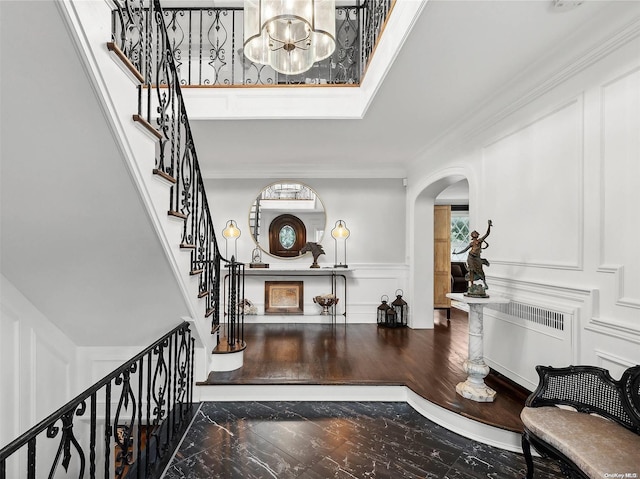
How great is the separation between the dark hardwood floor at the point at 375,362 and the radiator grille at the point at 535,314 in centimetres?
62

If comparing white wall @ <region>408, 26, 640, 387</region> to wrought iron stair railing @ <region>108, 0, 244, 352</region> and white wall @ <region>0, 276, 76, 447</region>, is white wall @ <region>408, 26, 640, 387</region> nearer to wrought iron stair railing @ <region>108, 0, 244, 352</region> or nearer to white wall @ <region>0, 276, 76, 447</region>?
wrought iron stair railing @ <region>108, 0, 244, 352</region>

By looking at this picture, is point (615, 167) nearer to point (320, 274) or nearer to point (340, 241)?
point (340, 241)

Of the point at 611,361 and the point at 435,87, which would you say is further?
the point at 435,87

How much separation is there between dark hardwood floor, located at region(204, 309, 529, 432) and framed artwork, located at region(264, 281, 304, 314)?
370 mm

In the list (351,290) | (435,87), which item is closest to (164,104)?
(435,87)

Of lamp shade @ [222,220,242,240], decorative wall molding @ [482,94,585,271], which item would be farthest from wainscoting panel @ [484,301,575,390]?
lamp shade @ [222,220,242,240]

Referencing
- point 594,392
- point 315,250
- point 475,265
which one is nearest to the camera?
point 594,392

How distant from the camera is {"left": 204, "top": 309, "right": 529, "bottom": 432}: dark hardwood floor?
8.05ft

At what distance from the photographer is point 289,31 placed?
2.11 m

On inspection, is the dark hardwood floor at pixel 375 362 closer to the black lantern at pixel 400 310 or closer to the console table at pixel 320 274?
the black lantern at pixel 400 310

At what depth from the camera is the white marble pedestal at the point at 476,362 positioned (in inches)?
96.4

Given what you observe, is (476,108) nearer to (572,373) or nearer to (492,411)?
(572,373)

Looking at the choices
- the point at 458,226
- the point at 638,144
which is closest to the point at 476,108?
the point at 638,144

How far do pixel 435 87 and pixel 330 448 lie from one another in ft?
9.75
